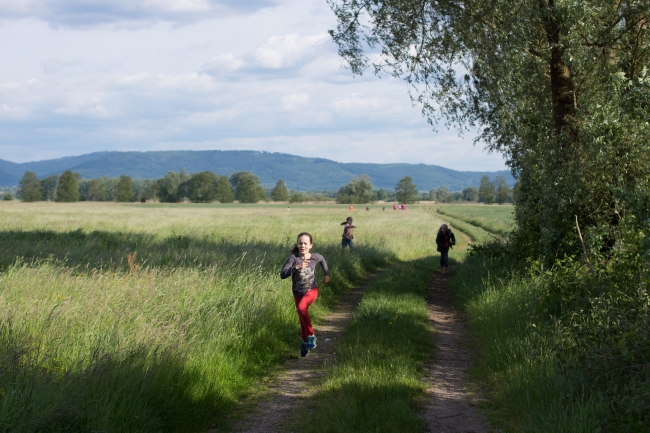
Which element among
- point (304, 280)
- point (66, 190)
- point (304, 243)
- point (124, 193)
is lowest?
point (124, 193)

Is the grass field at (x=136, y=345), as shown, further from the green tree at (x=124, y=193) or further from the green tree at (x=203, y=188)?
the green tree at (x=203, y=188)

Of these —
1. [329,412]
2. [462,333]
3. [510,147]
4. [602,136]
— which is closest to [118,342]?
[329,412]

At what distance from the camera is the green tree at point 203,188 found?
583 feet

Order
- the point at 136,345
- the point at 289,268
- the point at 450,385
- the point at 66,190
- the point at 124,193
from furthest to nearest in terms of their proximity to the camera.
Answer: the point at 124,193
the point at 66,190
the point at 289,268
the point at 450,385
the point at 136,345

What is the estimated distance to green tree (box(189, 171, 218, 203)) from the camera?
177750 millimetres

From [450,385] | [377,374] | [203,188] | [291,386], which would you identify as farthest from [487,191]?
[291,386]

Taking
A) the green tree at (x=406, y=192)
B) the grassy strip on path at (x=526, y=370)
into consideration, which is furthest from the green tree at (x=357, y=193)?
the grassy strip on path at (x=526, y=370)

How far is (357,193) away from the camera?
181m

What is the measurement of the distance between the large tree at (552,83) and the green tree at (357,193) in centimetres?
16083

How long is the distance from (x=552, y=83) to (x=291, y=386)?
877cm

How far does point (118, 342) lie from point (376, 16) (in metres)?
11.1

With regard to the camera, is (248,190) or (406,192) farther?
(248,190)

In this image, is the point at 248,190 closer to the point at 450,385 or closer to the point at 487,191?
the point at 487,191

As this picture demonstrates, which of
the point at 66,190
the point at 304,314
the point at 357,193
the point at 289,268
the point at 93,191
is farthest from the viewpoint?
the point at 93,191
